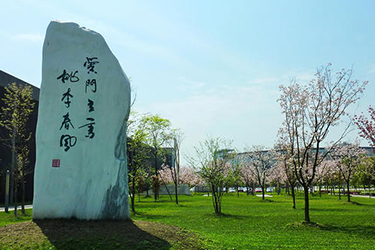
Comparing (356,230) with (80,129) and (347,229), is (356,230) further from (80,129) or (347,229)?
(80,129)

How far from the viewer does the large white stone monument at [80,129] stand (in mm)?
7867

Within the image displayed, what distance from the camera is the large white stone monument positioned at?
7867mm

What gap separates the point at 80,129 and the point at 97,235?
276 cm

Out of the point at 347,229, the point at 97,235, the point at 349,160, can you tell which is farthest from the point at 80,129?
the point at 349,160

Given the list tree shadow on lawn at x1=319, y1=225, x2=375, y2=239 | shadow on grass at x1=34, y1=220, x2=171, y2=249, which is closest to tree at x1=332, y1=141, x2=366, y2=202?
tree shadow on lawn at x1=319, y1=225, x2=375, y2=239

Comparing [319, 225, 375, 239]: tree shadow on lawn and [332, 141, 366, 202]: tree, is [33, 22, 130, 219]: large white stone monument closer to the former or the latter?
[319, 225, 375, 239]: tree shadow on lawn

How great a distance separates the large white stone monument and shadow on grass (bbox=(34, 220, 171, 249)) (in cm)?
34

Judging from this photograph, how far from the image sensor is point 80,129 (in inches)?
324

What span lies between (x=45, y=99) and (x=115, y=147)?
2219 millimetres

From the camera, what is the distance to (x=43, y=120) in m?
8.37

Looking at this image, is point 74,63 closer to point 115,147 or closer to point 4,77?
point 115,147

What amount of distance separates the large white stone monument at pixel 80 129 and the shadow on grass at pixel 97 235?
34 cm

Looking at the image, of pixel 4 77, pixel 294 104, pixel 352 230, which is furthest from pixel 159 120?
pixel 352 230

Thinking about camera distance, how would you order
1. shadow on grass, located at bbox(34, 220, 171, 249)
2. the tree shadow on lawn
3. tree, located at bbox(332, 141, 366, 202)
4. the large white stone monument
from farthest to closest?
1. tree, located at bbox(332, 141, 366, 202)
2. the tree shadow on lawn
3. the large white stone monument
4. shadow on grass, located at bbox(34, 220, 171, 249)
